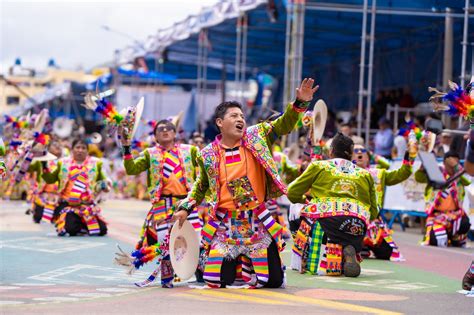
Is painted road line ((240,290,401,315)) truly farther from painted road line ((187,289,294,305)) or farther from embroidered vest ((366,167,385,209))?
embroidered vest ((366,167,385,209))

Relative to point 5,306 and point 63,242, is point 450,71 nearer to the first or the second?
point 63,242

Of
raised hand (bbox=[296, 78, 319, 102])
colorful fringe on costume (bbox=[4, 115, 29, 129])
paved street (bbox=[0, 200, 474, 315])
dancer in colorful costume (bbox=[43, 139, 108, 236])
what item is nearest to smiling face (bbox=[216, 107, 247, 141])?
raised hand (bbox=[296, 78, 319, 102])

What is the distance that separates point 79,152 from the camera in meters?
16.4

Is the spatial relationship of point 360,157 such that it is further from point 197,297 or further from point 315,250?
point 197,297

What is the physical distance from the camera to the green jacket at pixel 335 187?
1092cm

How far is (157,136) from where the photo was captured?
486 inches

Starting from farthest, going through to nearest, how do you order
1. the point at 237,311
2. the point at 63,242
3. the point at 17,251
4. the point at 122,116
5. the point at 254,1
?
the point at 254,1, the point at 63,242, the point at 17,251, the point at 122,116, the point at 237,311

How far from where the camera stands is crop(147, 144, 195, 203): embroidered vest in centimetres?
1209

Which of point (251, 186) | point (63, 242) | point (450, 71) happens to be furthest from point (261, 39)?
point (251, 186)

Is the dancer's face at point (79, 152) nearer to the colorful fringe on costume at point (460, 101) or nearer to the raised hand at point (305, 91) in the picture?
the raised hand at point (305, 91)

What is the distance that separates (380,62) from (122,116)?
745 inches

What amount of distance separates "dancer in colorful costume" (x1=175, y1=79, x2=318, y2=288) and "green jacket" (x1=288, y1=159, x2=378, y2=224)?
1.29 m

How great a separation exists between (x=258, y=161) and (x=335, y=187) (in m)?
1.58

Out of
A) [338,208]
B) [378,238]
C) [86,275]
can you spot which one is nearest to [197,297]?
[86,275]
